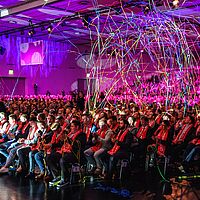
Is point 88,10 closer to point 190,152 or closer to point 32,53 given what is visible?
point 32,53

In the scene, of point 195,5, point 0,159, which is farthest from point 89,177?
point 195,5

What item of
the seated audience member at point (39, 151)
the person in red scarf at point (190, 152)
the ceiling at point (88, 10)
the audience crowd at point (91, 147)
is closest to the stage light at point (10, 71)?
the ceiling at point (88, 10)

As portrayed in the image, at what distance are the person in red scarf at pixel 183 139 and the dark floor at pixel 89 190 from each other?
650 mm

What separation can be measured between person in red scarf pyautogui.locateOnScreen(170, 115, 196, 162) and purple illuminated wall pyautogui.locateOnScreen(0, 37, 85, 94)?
53.4ft

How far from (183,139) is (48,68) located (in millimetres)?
18276

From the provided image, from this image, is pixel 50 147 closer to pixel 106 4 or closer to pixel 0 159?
pixel 0 159

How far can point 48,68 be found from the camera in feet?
83.0

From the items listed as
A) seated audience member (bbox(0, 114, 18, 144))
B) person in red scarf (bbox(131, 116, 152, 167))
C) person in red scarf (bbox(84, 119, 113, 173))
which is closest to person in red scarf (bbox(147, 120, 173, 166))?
person in red scarf (bbox(131, 116, 152, 167))

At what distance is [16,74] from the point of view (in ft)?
78.1

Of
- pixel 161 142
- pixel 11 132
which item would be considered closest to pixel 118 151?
pixel 161 142

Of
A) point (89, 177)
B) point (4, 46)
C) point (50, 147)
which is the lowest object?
point (89, 177)

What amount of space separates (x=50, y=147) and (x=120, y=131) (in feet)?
4.81

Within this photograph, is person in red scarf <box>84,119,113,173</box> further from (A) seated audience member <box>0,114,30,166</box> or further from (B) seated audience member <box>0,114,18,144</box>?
(B) seated audience member <box>0,114,18,144</box>

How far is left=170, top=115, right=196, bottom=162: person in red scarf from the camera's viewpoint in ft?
25.4
